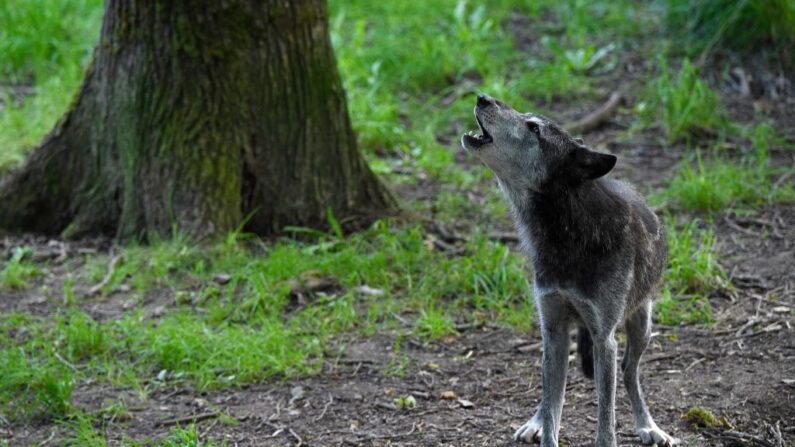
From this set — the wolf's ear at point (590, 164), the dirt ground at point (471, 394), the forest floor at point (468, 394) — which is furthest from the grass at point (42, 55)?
the wolf's ear at point (590, 164)

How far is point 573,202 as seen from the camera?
4.98 meters

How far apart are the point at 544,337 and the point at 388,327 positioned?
1826mm

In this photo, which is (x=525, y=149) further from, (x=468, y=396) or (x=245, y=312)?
(x=245, y=312)

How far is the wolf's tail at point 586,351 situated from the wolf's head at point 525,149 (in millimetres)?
804

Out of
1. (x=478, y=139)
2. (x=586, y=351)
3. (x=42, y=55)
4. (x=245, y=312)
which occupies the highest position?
(x=42, y=55)

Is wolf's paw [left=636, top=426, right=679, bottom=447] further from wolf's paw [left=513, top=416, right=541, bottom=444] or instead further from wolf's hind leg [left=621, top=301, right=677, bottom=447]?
wolf's paw [left=513, top=416, right=541, bottom=444]

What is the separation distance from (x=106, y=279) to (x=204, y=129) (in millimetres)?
1192

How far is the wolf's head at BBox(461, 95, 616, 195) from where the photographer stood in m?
4.93

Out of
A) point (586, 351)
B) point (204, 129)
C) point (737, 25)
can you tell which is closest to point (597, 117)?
point (737, 25)

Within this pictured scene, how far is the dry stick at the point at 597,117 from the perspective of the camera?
982 cm

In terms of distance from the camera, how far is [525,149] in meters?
4.96

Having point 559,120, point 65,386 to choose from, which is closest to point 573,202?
point 65,386

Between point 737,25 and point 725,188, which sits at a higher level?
point 737,25

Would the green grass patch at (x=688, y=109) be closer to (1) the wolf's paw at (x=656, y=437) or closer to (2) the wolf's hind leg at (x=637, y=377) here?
(2) the wolf's hind leg at (x=637, y=377)
